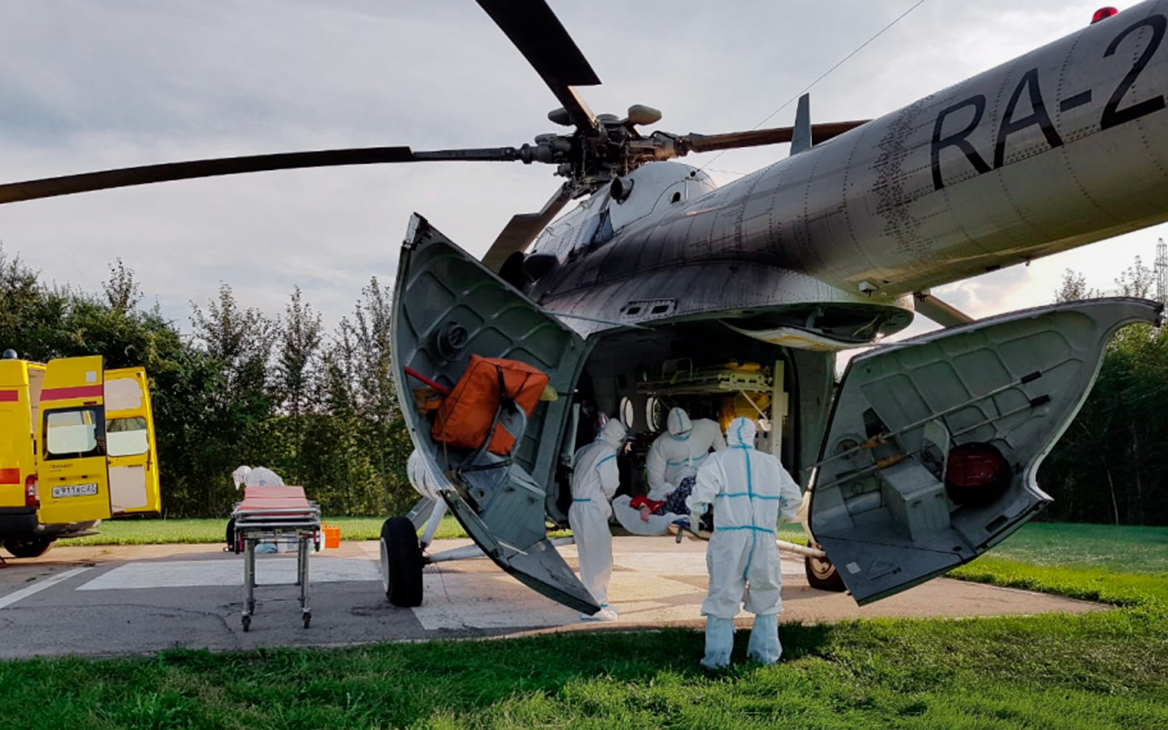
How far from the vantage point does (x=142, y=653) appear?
5.71 m

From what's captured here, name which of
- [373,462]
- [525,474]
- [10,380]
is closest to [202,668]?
[525,474]

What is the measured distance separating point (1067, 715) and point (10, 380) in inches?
479

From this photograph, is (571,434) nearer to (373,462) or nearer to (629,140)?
(629,140)

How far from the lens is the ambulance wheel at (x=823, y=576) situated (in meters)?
8.99

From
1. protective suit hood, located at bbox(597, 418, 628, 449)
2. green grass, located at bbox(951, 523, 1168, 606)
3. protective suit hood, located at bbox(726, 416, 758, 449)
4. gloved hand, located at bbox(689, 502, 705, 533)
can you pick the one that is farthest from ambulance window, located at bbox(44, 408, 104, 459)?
green grass, located at bbox(951, 523, 1168, 606)

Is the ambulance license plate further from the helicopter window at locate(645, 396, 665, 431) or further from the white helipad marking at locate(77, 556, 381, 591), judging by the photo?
the helicopter window at locate(645, 396, 665, 431)

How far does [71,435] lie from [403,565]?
6.49 meters

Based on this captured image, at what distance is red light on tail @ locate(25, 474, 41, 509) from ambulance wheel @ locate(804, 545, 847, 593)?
9.60 metres

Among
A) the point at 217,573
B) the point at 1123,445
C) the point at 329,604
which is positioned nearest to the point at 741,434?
the point at 329,604

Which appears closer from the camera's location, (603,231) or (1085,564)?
(603,231)

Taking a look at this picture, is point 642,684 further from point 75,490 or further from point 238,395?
point 238,395

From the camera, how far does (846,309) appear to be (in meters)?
6.47

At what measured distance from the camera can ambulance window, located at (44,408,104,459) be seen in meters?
11.4

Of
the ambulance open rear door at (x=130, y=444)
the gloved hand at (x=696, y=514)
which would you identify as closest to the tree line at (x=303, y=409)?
the ambulance open rear door at (x=130, y=444)
